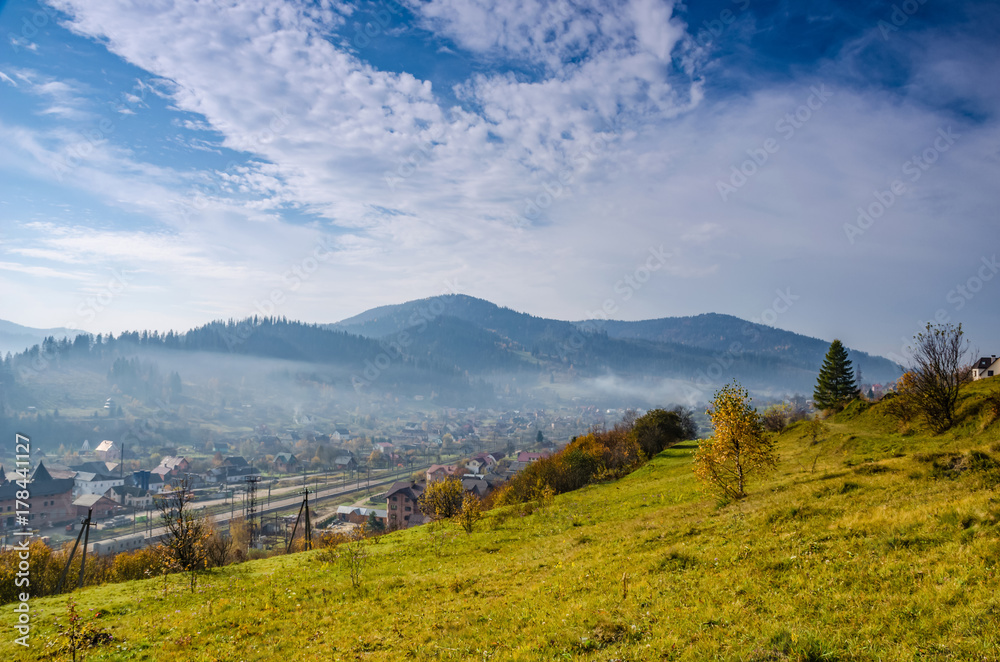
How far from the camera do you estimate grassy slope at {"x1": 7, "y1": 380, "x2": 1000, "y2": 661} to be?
946 centimetres

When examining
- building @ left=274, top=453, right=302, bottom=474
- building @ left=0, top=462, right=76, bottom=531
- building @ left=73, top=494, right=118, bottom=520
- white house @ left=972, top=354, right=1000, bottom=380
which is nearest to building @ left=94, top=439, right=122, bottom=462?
building @ left=274, top=453, right=302, bottom=474

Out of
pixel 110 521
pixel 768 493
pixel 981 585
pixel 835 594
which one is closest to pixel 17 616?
pixel 835 594

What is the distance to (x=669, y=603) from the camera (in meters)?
12.4

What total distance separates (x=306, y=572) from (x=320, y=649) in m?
14.1

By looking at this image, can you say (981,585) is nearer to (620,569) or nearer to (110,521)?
(620,569)

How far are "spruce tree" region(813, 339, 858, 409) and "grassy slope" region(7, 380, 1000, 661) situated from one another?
5586 centimetres

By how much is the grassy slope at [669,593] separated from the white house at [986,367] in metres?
62.4

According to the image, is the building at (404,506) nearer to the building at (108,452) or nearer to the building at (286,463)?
the building at (286,463)

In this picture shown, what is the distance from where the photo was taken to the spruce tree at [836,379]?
7706 cm

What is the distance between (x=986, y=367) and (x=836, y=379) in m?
23.1

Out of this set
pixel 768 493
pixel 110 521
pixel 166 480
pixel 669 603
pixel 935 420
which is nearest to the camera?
pixel 669 603

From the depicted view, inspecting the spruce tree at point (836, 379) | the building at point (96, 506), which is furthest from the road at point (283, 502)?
the spruce tree at point (836, 379)

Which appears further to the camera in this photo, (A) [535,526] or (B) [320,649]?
(A) [535,526]

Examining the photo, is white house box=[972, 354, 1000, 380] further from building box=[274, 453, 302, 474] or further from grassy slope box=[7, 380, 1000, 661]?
building box=[274, 453, 302, 474]
